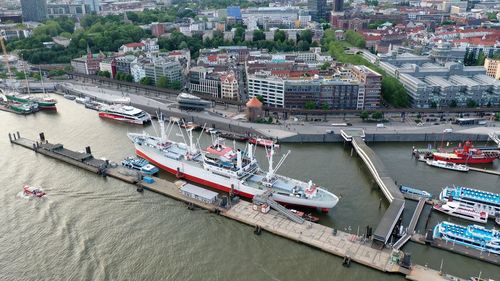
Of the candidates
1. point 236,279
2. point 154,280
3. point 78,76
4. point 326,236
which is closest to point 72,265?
point 154,280

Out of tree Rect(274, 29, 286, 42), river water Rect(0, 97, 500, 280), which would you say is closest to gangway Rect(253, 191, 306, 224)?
river water Rect(0, 97, 500, 280)

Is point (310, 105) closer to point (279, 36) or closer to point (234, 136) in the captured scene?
point (234, 136)

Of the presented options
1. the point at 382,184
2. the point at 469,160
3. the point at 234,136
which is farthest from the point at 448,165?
the point at 234,136

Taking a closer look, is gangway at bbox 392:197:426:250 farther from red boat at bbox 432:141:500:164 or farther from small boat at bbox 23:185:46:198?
small boat at bbox 23:185:46:198

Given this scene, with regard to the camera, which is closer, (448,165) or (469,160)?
(448,165)

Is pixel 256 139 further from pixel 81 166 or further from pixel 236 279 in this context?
pixel 236 279
